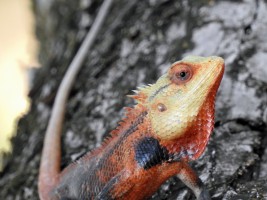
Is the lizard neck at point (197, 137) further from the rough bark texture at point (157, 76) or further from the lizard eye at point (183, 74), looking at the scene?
the rough bark texture at point (157, 76)

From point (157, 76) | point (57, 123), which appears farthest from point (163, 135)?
point (57, 123)

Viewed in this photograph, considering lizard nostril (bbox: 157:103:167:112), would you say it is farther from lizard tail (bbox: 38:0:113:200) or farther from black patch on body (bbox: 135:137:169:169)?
lizard tail (bbox: 38:0:113:200)

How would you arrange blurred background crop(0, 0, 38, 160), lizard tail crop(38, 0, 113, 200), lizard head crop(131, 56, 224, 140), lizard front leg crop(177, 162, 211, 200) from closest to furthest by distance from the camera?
lizard head crop(131, 56, 224, 140), lizard front leg crop(177, 162, 211, 200), lizard tail crop(38, 0, 113, 200), blurred background crop(0, 0, 38, 160)

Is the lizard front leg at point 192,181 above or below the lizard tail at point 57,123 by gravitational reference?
below

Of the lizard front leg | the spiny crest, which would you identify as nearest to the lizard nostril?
the spiny crest

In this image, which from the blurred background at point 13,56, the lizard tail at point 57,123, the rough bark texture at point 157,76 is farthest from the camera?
the blurred background at point 13,56

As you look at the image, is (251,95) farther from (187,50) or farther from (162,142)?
(162,142)

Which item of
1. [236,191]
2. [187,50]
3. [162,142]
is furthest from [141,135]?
[187,50]

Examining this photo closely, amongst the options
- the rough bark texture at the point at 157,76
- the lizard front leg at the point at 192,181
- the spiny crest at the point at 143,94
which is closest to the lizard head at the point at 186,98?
the spiny crest at the point at 143,94
